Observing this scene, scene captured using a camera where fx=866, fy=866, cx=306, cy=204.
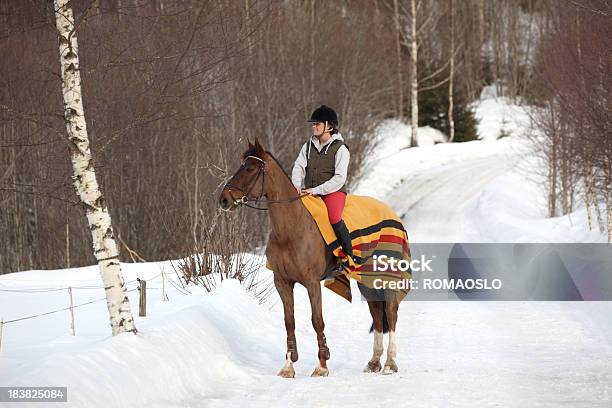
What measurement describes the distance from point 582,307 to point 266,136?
46.0ft

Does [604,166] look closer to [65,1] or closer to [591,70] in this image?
[591,70]

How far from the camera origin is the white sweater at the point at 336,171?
30.9 ft

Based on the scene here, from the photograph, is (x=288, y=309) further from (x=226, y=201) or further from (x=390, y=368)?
(x=226, y=201)

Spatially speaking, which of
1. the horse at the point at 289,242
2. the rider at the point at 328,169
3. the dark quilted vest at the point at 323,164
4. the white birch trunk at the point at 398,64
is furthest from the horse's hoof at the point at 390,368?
the white birch trunk at the point at 398,64

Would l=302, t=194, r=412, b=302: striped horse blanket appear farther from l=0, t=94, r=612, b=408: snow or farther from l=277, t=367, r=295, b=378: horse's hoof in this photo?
l=277, t=367, r=295, b=378: horse's hoof

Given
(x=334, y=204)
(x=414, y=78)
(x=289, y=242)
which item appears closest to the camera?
(x=289, y=242)

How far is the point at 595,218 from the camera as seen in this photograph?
25.2 m

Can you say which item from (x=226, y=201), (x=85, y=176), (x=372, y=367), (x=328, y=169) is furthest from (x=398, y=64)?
(x=85, y=176)

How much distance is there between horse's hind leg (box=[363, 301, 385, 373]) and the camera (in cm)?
952

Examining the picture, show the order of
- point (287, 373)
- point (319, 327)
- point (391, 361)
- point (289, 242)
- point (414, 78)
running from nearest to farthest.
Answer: point (287, 373) < point (289, 242) < point (319, 327) < point (391, 361) < point (414, 78)

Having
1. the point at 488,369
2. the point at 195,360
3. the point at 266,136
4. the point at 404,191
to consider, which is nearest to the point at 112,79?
the point at 195,360

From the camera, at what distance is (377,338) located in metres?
9.88

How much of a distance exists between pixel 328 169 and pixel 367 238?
92 centimetres

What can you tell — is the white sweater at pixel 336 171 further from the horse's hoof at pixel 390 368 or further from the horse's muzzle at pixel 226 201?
the horse's hoof at pixel 390 368
